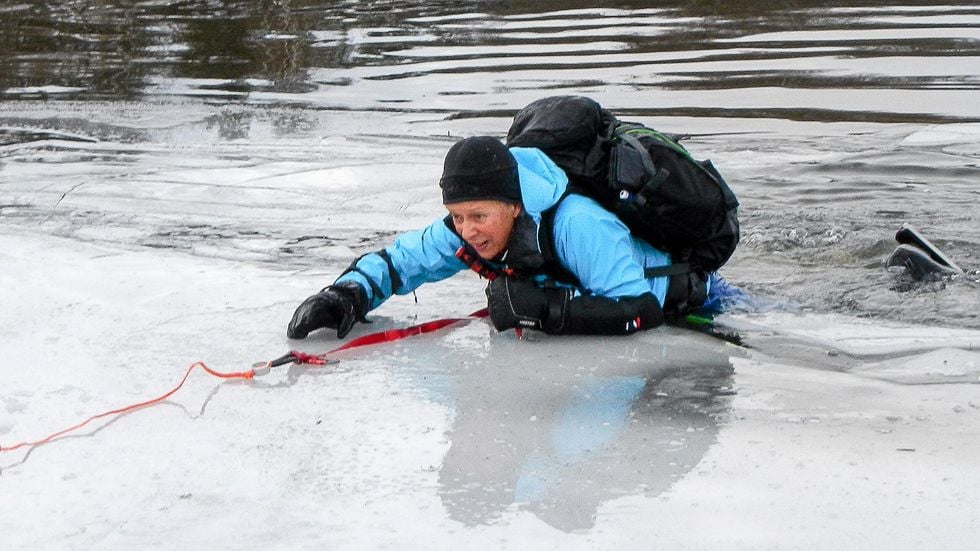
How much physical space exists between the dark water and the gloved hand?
1461 millimetres

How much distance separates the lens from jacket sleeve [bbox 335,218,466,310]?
15.1 feet

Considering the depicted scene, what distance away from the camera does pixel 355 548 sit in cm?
300

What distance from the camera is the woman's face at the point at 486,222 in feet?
13.3

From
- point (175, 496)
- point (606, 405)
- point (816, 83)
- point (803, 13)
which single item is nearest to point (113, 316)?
point (175, 496)

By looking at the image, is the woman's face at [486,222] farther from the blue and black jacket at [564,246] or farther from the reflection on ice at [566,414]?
the reflection on ice at [566,414]

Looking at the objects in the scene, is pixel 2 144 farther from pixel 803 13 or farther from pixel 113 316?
pixel 803 13

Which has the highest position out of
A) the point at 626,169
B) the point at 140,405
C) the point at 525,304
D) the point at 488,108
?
the point at 626,169

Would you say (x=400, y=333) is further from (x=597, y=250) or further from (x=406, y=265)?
(x=597, y=250)

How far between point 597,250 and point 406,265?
0.81 m

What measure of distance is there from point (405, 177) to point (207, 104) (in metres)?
3.23

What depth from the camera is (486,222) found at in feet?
13.4

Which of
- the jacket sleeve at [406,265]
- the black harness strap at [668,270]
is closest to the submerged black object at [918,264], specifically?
the black harness strap at [668,270]

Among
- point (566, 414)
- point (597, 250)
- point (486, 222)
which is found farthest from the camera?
point (597, 250)

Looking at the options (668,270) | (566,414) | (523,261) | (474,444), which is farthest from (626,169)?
(474,444)
